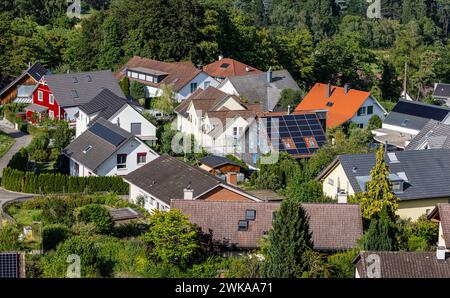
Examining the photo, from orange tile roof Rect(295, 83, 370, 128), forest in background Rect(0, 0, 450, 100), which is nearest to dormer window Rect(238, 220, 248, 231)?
orange tile roof Rect(295, 83, 370, 128)

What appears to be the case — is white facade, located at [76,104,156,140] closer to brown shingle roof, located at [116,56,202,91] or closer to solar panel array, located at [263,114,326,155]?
solar panel array, located at [263,114,326,155]

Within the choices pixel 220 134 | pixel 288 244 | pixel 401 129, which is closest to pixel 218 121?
pixel 220 134

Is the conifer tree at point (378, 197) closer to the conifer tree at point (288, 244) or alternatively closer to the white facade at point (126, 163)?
the conifer tree at point (288, 244)

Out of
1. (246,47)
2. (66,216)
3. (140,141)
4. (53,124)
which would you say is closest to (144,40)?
(246,47)

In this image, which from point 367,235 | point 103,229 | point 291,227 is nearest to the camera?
point 291,227

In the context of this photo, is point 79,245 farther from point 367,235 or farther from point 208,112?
point 208,112
